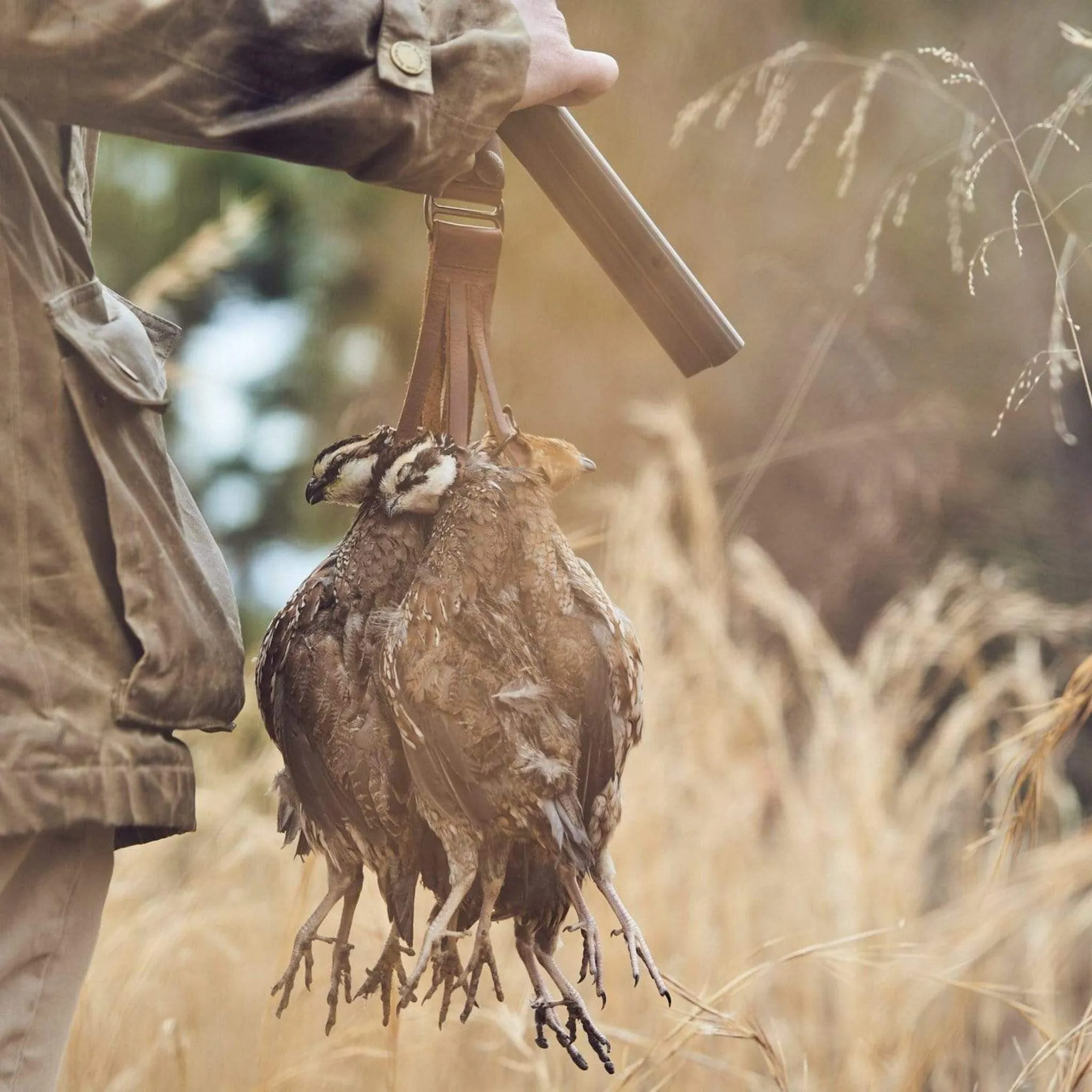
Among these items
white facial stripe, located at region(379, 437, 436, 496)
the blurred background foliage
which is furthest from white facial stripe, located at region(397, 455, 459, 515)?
the blurred background foliage

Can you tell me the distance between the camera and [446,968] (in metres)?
1.04

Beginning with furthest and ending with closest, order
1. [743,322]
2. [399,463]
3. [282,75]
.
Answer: [743,322] → [399,463] → [282,75]

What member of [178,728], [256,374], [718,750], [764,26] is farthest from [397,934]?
[764,26]

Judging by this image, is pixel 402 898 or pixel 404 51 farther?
pixel 402 898

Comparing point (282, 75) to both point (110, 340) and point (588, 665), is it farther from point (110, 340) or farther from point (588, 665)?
point (588, 665)

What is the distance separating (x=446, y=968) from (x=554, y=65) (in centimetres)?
70

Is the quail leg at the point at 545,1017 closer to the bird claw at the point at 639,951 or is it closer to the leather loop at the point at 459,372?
the bird claw at the point at 639,951

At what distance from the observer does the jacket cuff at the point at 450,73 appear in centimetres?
94

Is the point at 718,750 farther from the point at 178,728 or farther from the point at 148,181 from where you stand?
the point at 148,181

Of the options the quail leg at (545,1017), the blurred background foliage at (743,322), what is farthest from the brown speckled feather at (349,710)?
the blurred background foliage at (743,322)

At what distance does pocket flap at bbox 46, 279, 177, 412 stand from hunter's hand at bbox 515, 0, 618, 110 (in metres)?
0.36

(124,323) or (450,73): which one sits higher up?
(450,73)

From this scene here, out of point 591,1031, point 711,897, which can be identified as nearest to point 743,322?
Result: point 711,897

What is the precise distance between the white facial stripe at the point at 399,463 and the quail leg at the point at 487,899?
276mm
